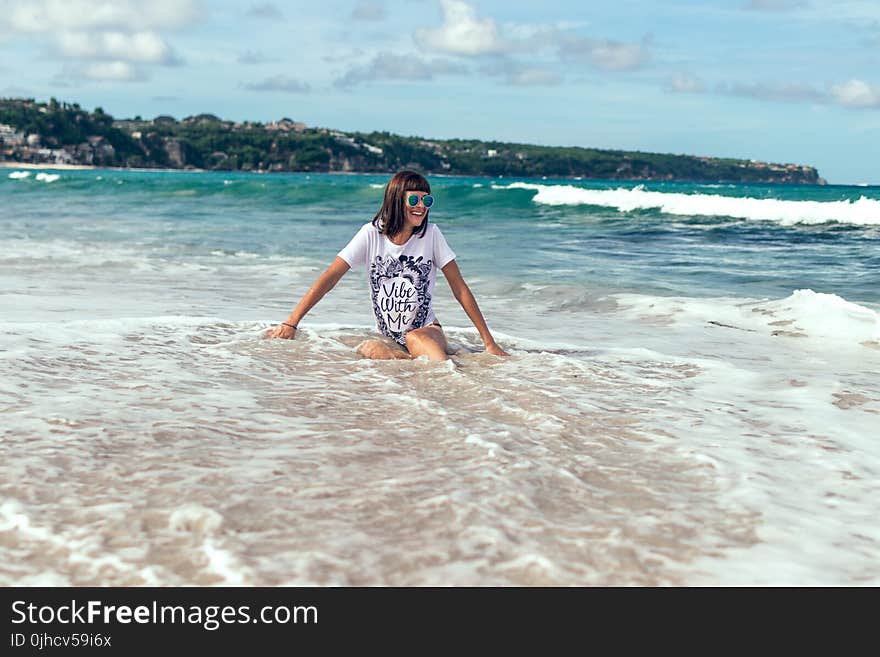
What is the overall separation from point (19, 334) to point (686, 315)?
249 inches

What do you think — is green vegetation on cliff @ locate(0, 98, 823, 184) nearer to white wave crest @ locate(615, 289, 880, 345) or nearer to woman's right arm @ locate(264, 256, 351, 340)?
white wave crest @ locate(615, 289, 880, 345)

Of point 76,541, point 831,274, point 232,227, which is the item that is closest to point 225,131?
point 232,227

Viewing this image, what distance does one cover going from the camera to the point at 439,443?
4.01 metres

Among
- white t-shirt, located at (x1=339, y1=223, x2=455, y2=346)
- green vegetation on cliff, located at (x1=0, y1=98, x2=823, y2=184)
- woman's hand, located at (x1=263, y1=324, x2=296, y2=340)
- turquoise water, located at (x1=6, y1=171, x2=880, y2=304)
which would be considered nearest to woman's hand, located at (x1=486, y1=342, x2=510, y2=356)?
white t-shirt, located at (x1=339, y1=223, x2=455, y2=346)

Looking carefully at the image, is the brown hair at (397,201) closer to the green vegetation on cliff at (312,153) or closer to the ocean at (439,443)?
the ocean at (439,443)

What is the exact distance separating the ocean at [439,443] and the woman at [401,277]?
263 millimetres

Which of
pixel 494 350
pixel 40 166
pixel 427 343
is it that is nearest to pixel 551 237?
→ pixel 494 350

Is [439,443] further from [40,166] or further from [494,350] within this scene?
[40,166]

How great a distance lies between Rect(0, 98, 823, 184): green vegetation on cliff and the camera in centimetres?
12575

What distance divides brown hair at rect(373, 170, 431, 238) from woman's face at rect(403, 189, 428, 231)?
0.02 meters

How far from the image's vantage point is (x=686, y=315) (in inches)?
365

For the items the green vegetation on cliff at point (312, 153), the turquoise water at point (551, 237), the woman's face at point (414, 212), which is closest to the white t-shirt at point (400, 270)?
the woman's face at point (414, 212)
